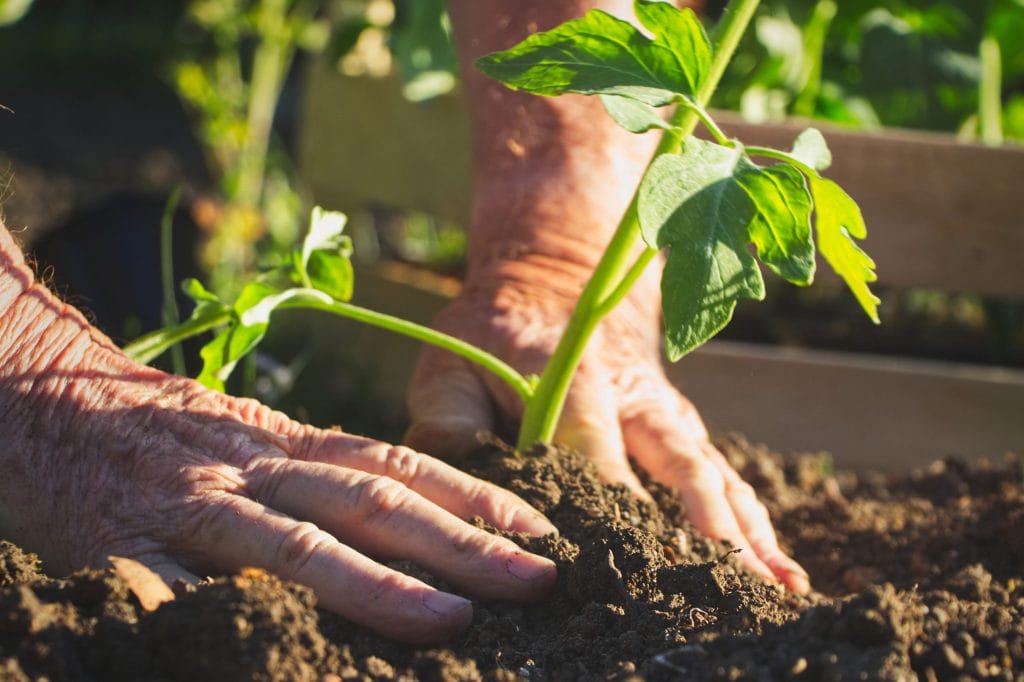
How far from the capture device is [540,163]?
6.47 ft

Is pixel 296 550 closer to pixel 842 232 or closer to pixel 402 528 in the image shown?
pixel 402 528

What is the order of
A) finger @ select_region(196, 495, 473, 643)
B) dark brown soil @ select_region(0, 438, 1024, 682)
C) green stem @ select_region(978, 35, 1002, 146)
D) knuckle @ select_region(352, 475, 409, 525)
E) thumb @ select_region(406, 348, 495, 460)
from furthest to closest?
green stem @ select_region(978, 35, 1002, 146), thumb @ select_region(406, 348, 495, 460), knuckle @ select_region(352, 475, 409, 525), finger @ select_region(196, 495, 473, 643), dark brown soil @ select_region(0, 438, 1024, 682)

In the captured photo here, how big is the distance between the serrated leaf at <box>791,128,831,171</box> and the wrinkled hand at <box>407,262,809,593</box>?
50cm

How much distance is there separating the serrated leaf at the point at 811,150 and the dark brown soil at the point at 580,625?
491 millimetres

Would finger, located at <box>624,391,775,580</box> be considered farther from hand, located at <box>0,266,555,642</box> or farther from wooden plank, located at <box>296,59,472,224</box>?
wooden plank, located at <box>296,59,472,224</box>

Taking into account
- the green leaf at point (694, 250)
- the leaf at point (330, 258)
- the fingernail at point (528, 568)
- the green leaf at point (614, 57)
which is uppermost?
the green leaf at point (614, 57)

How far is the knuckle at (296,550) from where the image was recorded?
46.6 inches

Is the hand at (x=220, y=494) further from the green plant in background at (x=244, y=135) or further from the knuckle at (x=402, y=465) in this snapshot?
the green plant in background at (x=244, y=135)

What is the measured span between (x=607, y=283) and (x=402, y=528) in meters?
0.44

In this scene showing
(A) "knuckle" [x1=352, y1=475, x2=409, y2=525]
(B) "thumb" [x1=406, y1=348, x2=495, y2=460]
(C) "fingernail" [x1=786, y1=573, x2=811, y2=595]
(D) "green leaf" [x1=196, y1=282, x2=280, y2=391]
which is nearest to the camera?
(A) "knuckle" [x1=352, y1=475, x2=409, y2=525]

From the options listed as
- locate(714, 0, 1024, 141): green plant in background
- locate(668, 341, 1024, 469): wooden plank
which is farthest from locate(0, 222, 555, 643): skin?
locate(714, 0, 1024, 141): green plant in background

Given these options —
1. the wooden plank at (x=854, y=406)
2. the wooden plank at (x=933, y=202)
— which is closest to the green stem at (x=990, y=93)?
the wooden plank at (x=933, y=202)

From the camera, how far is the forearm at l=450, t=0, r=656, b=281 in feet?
6.30

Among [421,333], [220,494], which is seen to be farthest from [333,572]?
[421,333]
